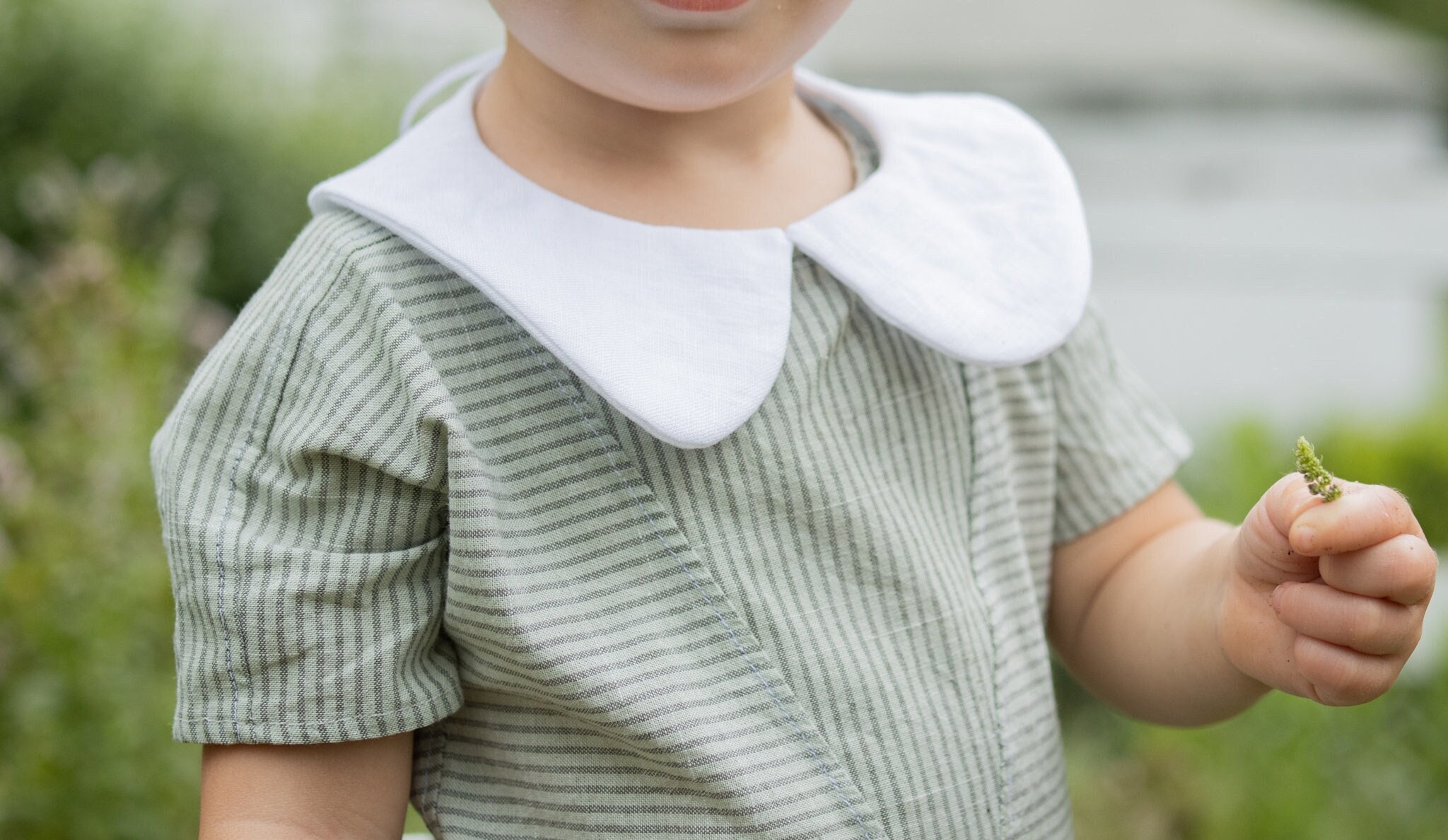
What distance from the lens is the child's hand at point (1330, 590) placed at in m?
0.81

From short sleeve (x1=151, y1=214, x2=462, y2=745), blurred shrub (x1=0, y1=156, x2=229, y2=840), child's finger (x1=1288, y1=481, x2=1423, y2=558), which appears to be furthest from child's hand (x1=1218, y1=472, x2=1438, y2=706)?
blurred shrub (x1=0, y1=156, x2=229, y2=840)

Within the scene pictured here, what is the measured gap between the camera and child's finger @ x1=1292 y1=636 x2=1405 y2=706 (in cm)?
87

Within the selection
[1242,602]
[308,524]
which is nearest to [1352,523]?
[1242,602]

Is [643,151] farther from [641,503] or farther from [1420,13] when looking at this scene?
[1420,13]

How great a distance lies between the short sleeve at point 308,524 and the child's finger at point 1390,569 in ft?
1.82

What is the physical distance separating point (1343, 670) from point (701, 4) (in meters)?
0.57

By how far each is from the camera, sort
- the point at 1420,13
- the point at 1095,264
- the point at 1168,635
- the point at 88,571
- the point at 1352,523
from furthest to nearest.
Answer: the point at 1420,13 < the point at 1095,264 < the point at 88,571 < the point at 1168,635 < the point at 1352,523

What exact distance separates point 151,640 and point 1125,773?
1.65 m

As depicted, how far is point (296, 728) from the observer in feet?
2.89

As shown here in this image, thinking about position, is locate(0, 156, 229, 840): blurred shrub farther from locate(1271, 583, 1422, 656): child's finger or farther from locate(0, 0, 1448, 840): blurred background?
locate(1271, 583, 1422, 656): child's finger

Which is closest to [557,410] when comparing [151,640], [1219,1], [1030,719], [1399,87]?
[1030,719]

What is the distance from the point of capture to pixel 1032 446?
1.12 m

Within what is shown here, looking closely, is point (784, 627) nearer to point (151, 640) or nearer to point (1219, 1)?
point (151, 640)

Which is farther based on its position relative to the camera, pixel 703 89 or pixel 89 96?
pixel 89 96
